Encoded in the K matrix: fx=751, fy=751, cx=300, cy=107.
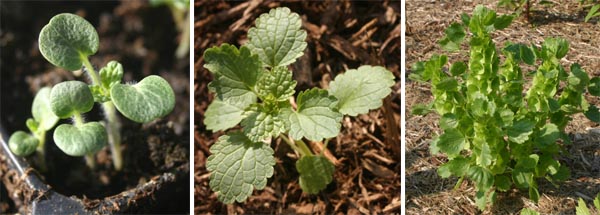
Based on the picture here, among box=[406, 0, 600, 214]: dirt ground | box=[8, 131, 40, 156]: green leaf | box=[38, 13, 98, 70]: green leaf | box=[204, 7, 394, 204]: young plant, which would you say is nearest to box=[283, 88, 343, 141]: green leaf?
box=[204, 7, 394, 204]: young plant

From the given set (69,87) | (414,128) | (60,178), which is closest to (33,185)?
(60,178)

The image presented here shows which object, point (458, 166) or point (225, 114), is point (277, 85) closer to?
point (225, 114)

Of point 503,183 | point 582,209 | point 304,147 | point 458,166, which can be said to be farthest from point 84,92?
point 582,209

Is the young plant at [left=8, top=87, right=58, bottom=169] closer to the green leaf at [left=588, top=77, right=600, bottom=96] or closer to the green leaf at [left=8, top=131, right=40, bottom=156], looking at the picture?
the green leaf at [left=8, top=131, right=40, bottom=156]

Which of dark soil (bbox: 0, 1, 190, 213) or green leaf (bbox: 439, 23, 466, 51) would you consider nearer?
green leaf (bbox: 439, 23, 466, 51)

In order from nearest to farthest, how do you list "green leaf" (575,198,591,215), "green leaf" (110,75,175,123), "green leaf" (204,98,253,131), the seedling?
"green leaf" (110,75,175,123) → "green leaf" (575,198,591,215) → "green leaf" (204,98,253,131) → the seedling

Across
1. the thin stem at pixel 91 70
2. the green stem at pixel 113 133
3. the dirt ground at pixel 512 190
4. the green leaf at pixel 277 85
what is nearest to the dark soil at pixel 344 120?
the dirt ground at pixel 512 190
